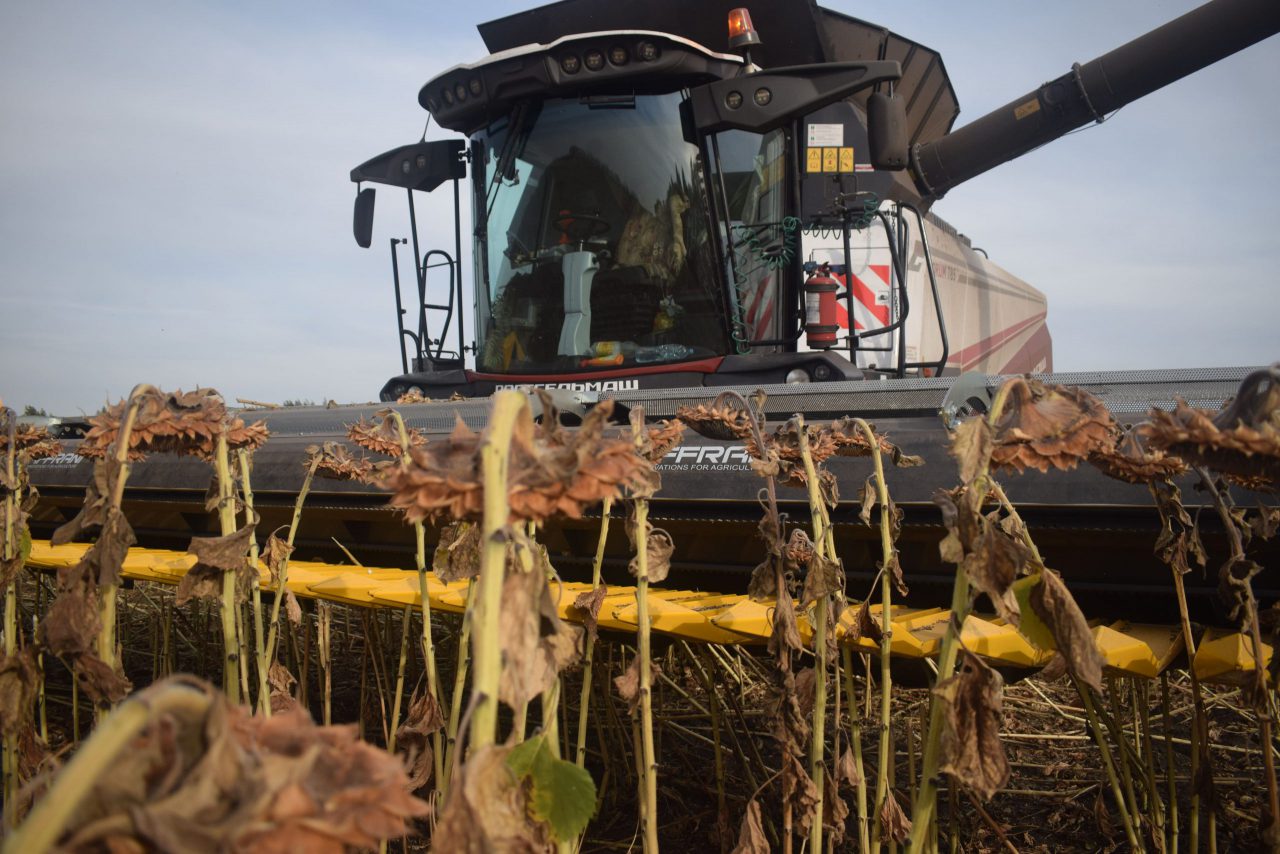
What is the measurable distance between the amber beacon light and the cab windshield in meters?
0.31

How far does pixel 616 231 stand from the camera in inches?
164

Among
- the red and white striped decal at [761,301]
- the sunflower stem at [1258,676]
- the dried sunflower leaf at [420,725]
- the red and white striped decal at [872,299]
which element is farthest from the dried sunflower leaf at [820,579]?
the red and white striped decal at [872,299]

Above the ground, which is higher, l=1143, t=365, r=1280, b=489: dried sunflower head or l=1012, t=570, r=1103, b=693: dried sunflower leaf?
l=1143, t=365, r=1280, b=489: dried sunflower head

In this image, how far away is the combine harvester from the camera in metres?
2.48

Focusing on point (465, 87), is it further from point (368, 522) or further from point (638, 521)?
point (638, 521)

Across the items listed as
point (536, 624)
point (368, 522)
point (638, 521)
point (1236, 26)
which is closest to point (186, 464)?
point (368, 522)

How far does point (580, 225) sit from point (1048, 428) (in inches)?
137

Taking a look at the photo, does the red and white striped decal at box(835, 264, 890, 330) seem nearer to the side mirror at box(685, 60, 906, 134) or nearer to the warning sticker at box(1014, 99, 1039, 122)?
the side mirror at box(685, 60, 906, 134)

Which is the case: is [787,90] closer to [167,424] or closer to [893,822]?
[893,822]

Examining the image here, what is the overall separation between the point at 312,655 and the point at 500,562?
431cm

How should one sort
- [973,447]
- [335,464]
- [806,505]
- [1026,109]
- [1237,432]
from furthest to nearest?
[1026,109], [806,505], [335,464], [973,447], [1237,432]

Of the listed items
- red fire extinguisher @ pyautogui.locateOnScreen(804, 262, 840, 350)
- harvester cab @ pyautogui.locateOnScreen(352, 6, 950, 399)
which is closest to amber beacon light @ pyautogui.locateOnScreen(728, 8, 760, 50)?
harvester cab @ pyautogui.locateOnScreen(352, 6, 950, 399)

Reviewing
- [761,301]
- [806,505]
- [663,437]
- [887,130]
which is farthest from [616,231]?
[663,437]

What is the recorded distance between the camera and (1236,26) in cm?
476
